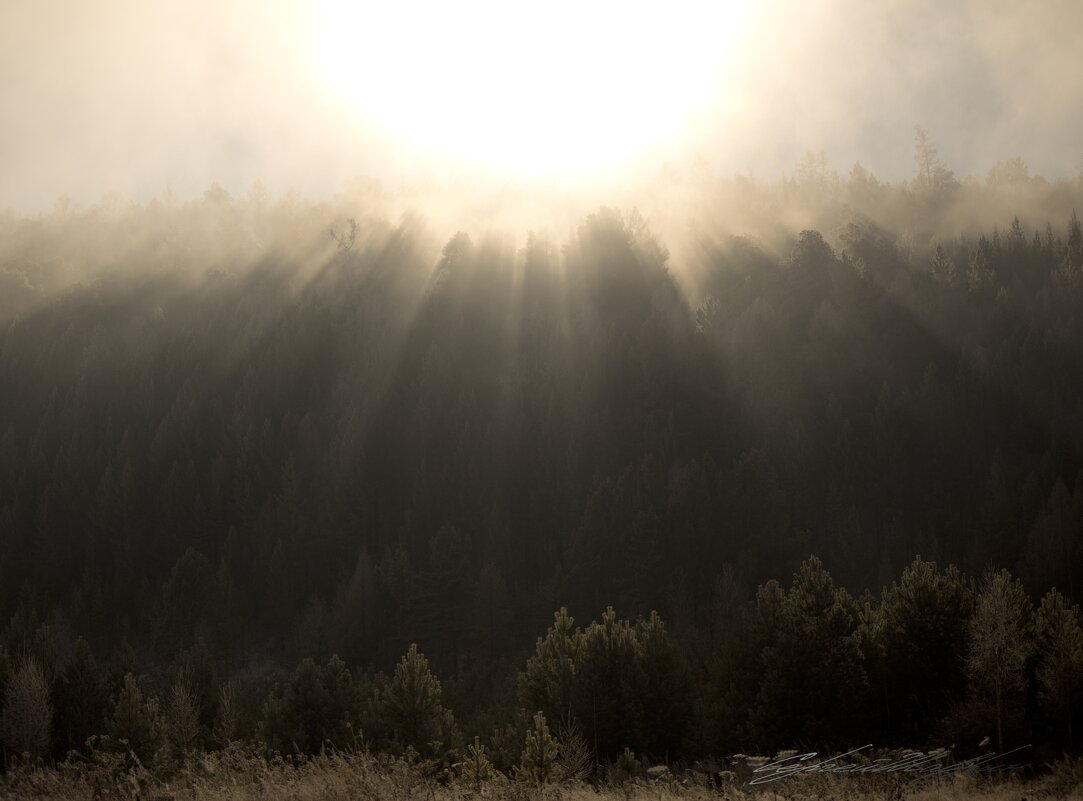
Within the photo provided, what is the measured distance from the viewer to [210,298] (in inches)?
6555

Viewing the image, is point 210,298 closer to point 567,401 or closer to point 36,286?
point 36,286

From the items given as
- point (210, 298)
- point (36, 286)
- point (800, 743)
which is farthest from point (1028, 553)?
point (36, 286)

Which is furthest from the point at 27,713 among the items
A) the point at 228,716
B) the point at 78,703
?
the point at 228,716

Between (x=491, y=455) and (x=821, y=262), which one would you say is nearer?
(x=491, y=455)

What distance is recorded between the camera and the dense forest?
50906mm

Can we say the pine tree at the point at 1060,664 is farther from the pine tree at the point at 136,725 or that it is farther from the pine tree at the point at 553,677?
the pine tree at the point at 136,725

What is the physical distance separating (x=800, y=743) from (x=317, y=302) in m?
124

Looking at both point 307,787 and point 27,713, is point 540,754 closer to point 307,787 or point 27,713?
point 307,787
